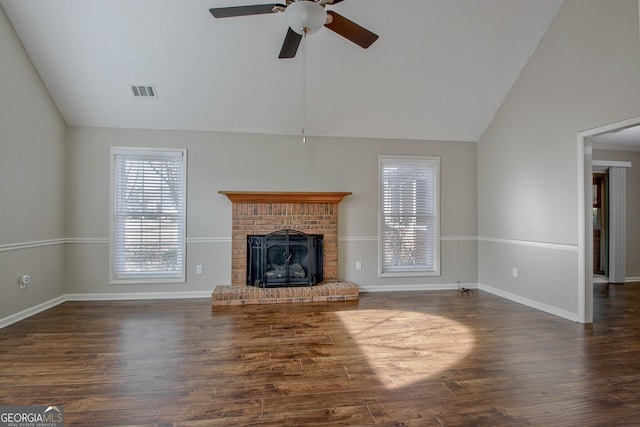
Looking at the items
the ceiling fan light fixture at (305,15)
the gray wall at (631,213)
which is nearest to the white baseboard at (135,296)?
the ceiling fan light fixture at (305,15)

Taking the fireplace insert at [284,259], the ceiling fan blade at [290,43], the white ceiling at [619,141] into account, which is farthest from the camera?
the white ceiling at [619,141]

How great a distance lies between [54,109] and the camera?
4.14 m

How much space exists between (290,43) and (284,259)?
2.88 m

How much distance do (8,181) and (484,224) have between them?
233 inches

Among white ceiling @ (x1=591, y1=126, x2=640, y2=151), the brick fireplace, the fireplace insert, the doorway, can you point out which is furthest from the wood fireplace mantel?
the doorway

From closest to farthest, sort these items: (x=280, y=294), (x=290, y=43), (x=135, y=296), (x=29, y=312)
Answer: (x=290, y=43), (x=29, y=312), (x=280, y=294), (x=135, y=296)

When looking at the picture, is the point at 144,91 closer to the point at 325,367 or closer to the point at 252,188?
the point at 252,188

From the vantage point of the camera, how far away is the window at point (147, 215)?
451 cm

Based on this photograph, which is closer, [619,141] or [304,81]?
→ [304,81]

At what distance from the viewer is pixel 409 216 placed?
514 cm

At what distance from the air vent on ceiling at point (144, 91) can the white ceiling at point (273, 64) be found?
7 cm

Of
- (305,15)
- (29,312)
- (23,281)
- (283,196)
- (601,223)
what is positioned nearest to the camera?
(305,15)

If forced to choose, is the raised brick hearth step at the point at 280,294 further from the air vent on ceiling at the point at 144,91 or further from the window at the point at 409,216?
the air vent on ceiling at the point at 144,91

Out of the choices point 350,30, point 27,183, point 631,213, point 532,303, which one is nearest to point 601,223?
point 631,213
